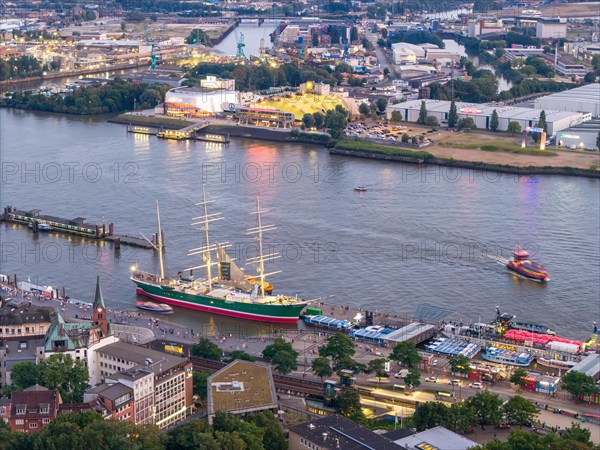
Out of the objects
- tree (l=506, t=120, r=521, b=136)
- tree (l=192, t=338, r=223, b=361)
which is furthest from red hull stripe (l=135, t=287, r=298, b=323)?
tree (l=506, t=120, r=521, b=136)

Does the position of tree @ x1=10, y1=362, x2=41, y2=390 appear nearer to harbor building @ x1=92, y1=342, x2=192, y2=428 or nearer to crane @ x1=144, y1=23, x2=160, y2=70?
harbor building @ x1=92, y1=342, x2=192, y2=428

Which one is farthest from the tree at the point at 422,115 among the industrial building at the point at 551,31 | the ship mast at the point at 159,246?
the industrial building at the point at 551,31

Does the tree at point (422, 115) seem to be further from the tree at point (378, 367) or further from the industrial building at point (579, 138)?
the tree at point (378, 367)

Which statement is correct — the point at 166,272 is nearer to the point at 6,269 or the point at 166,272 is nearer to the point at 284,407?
the point at 6,269

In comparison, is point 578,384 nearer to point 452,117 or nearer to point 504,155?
point 504,155

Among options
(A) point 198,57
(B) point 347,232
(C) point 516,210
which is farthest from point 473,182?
(A) point 198,57

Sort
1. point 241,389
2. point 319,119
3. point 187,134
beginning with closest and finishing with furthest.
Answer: point 241,389, point 187,134, point 319,119

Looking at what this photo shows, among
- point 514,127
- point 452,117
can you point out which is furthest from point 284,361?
point 452,117
